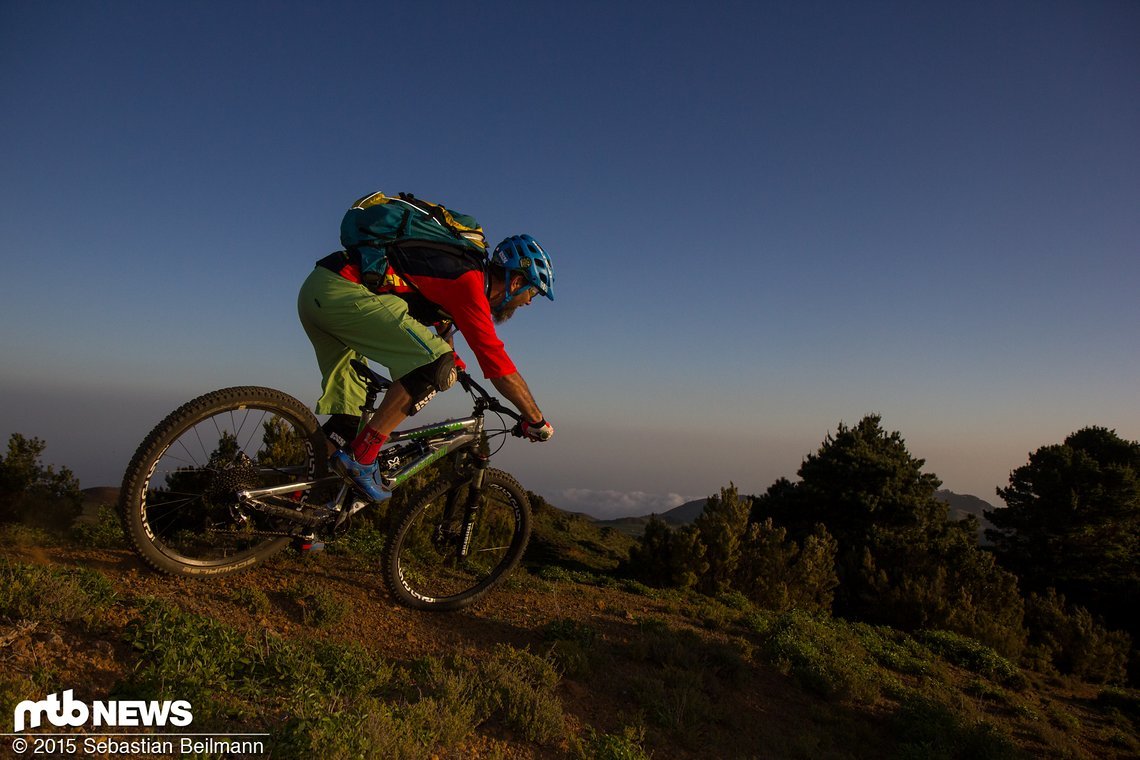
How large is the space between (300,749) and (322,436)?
2.38 m

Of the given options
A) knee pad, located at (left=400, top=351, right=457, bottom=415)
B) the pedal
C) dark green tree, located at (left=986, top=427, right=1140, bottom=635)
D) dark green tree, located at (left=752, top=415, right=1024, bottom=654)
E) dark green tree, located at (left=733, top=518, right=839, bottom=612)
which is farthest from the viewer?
dark green tree, located at (left=986, top=427, right=1140, bottom=635)

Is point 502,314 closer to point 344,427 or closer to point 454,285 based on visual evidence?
point 454,285

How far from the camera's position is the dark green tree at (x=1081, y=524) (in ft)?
84.9

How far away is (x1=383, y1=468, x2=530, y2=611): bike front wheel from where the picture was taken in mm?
4848

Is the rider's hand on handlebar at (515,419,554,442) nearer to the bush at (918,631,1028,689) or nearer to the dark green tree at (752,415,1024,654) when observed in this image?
the bush at (918,631,1028,689)

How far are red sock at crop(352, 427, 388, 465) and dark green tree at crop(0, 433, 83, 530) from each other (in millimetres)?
4853

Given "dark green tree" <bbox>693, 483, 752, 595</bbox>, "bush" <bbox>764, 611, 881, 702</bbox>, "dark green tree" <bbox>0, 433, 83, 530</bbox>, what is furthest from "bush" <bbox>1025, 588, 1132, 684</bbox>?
"dark green tree" <bbox>0, 433, 83, 530</bbox>

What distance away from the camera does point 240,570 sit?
176 inches

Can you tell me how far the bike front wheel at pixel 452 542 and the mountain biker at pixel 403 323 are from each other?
734 millimetres

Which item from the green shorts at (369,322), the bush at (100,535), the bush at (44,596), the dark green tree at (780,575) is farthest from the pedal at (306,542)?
the dark green tree at (780,575)

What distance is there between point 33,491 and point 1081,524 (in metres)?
37.8

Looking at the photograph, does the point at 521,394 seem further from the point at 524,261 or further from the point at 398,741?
the point at 398,741

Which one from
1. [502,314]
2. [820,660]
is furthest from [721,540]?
[502,314]

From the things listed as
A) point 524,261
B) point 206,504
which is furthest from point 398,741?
point 524,261
